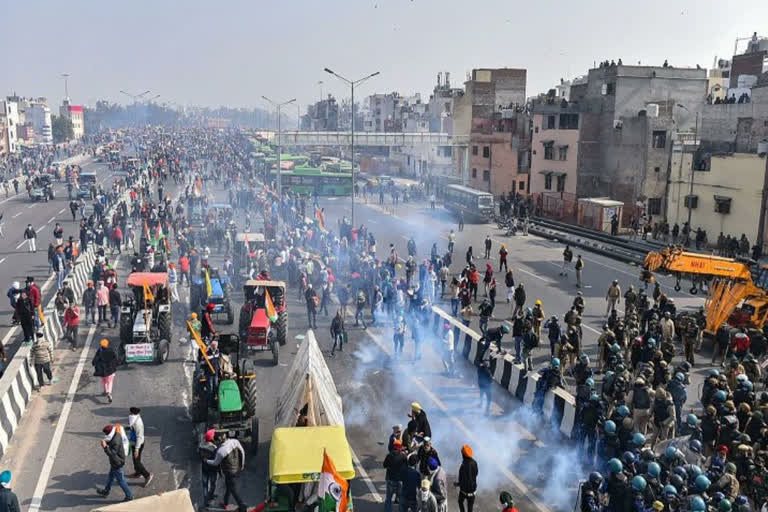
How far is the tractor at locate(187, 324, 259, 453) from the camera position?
13680 millimetres

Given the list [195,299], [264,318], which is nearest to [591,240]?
[195,299]

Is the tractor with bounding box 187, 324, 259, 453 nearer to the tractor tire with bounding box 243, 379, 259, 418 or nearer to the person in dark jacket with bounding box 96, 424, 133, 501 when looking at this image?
the tractor tire with bounding box 243, 379, 259, 418

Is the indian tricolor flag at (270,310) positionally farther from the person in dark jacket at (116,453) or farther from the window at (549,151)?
the window at (549,151)

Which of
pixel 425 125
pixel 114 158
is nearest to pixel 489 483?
pixel 114 158

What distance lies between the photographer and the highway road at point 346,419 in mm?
13148

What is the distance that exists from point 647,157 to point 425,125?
7456 centimetres

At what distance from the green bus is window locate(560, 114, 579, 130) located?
19339 millimetres

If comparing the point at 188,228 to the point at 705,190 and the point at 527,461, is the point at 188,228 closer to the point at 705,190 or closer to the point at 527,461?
the point at 527,461

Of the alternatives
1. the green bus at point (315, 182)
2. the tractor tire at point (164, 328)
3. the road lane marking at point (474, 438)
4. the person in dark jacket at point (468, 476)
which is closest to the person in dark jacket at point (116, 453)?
the person in dark jacket at point (468, 476)

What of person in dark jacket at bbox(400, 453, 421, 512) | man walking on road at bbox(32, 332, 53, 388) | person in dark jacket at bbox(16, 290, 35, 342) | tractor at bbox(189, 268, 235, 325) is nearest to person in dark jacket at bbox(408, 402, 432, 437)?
person in dark jacket at bbox(400, 453, 421, 512)

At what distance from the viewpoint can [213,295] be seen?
78.3 ft

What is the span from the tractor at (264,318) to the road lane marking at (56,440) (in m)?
4.43

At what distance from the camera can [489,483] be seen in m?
13.3

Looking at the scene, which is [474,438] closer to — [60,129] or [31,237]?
[31,237]
